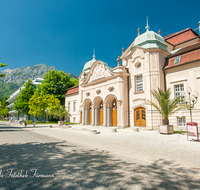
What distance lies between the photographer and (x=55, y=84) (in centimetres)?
4375

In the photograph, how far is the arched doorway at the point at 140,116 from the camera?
Answer: 65.4 ft

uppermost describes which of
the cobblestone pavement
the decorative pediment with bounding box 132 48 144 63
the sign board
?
the decorative pediment with bounding box 132 48 144 63

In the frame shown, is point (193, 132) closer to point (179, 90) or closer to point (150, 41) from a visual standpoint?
point (179, 90)

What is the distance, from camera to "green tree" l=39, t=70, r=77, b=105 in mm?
42562

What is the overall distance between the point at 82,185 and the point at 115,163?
198 cm

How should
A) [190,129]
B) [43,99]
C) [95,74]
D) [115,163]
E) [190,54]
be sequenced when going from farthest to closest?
[43,99] → [95,74] → [190,54] → [190,129] → [115,163]

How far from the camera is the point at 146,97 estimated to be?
1981 cm

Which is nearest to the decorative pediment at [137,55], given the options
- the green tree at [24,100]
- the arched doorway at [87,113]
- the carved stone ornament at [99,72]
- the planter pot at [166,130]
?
the carved stone ornament at [99,72]

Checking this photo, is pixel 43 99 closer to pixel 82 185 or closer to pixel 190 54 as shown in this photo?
pixel 190 54

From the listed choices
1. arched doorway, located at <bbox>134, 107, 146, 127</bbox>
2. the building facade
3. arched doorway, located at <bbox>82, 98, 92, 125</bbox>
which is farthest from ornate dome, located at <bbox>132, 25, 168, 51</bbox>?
arched doorway, located at <bbox>82, 98, 92, 125</bbox>

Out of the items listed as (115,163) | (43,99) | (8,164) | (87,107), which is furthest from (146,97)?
(43,99)

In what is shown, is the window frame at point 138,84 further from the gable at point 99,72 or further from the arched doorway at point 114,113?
the arched doorway at point 114,113

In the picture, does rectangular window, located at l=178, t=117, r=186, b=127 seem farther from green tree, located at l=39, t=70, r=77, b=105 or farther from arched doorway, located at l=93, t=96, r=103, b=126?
green tree, located at l=39, t=70, r=77, b=105

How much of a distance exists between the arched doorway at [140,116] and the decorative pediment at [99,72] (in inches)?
280
